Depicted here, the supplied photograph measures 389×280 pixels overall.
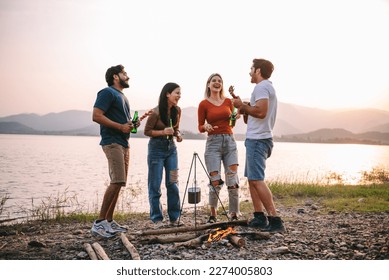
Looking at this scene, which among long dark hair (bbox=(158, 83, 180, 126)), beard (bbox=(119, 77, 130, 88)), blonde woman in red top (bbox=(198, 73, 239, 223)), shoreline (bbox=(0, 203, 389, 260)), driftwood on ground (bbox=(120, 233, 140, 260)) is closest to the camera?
driftwood on ground (bbox=(120, 233, 140, 260))

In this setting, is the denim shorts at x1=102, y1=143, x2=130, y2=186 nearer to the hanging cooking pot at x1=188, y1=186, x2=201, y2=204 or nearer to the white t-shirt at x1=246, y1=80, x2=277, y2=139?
the hanging cooking pot at x1=188, y1=186, x2=201, y2=204

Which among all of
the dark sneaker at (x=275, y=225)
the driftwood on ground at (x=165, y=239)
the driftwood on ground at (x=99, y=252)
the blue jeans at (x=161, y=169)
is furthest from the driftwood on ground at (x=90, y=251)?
the dark sneaker at (x=275, y=225)

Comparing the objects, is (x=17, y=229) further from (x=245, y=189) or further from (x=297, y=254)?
(x=245, y=189)

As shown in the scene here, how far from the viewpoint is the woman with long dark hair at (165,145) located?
514cm

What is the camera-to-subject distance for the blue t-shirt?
439 cm

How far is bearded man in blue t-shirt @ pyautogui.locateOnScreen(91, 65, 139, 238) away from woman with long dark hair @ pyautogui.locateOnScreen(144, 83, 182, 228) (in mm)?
618

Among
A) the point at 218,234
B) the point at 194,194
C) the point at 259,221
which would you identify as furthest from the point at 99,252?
the point at 259,221

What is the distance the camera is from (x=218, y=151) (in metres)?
5.09

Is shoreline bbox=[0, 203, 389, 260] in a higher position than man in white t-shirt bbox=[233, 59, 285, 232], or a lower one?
lower

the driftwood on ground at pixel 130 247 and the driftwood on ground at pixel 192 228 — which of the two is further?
the driftwood on ground at pixel 192 228

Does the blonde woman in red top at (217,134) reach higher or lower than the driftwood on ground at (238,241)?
higher

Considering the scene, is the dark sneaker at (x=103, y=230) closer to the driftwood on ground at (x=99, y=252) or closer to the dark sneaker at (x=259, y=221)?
the driftwood on ground at (x=99, y=252)

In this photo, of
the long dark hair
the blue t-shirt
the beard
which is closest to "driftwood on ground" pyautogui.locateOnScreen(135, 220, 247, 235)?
the blue t-shirt
